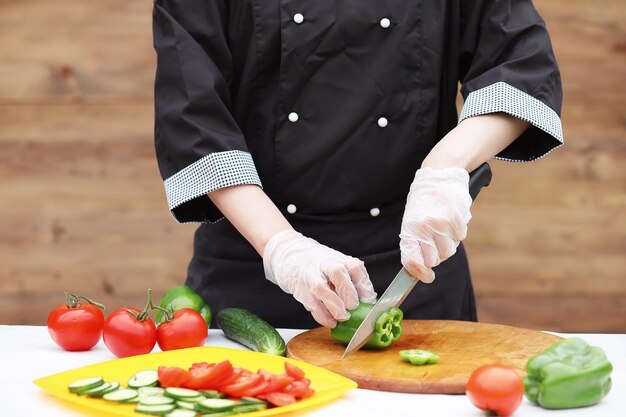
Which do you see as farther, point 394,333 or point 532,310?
point 532,310

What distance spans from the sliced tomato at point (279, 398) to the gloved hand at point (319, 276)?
0.35 metres

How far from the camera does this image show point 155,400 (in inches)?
48.2

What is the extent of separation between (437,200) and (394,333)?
0.26 meters

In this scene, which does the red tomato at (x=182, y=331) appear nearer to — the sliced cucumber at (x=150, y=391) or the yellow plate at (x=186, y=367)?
the yellow plate at (x=186, y=367)

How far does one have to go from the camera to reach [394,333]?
1.58 m

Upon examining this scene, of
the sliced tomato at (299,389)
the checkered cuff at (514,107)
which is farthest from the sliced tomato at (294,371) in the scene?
the checkered cuff at (514,107)

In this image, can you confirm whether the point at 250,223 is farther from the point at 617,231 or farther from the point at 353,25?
the point at 617,231

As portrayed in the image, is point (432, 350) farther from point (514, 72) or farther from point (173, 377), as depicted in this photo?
point (514, 72)

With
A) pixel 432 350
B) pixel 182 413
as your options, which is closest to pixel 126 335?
pixel 182 413

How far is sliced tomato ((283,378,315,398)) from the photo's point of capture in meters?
1.25

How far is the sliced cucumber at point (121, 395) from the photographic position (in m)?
1.25

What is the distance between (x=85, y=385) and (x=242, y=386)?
0.78 ft

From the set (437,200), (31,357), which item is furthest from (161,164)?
(437,200)

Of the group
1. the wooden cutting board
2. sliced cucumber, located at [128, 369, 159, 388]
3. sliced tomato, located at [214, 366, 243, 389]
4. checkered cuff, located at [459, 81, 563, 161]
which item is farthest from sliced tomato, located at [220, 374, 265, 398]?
checkered cuff, located at [459, 81, 563, 161]
